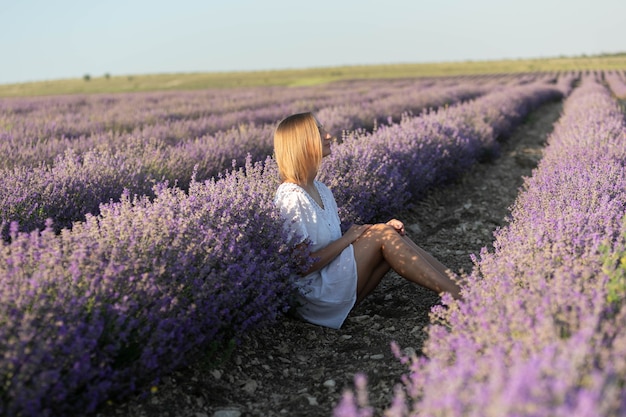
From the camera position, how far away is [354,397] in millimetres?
2773

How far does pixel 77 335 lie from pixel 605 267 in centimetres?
222

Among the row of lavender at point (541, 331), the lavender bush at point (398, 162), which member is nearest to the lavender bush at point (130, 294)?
the row of lavender at point (541, 331)

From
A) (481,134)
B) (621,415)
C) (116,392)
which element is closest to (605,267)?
(621,415)

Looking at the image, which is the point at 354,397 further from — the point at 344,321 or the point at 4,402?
the point at 4,402

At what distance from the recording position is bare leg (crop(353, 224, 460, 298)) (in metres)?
3.43

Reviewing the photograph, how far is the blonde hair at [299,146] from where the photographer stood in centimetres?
344

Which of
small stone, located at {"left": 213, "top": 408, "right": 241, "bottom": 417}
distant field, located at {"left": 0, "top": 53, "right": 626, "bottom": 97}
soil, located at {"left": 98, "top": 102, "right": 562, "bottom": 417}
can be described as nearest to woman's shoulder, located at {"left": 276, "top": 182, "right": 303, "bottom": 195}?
soil, located at {"left": 98, "top": 102, "right": 562, "bottom": 417}

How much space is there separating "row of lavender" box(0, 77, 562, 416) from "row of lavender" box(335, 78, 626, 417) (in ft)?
2.84

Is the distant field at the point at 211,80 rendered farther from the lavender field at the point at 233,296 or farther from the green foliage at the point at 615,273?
the green foliage at the point at 615,273

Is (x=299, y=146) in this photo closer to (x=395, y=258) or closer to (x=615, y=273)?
(x=395, y=258)

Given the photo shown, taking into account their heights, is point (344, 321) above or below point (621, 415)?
below

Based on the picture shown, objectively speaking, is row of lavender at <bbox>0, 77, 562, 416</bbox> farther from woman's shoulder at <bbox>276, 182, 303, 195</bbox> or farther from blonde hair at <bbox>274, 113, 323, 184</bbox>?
blonde hair at <bbox>274, 113, 323, 184</bbox>

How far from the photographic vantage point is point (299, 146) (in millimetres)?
3484

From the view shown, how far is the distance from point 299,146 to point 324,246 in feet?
2.15
